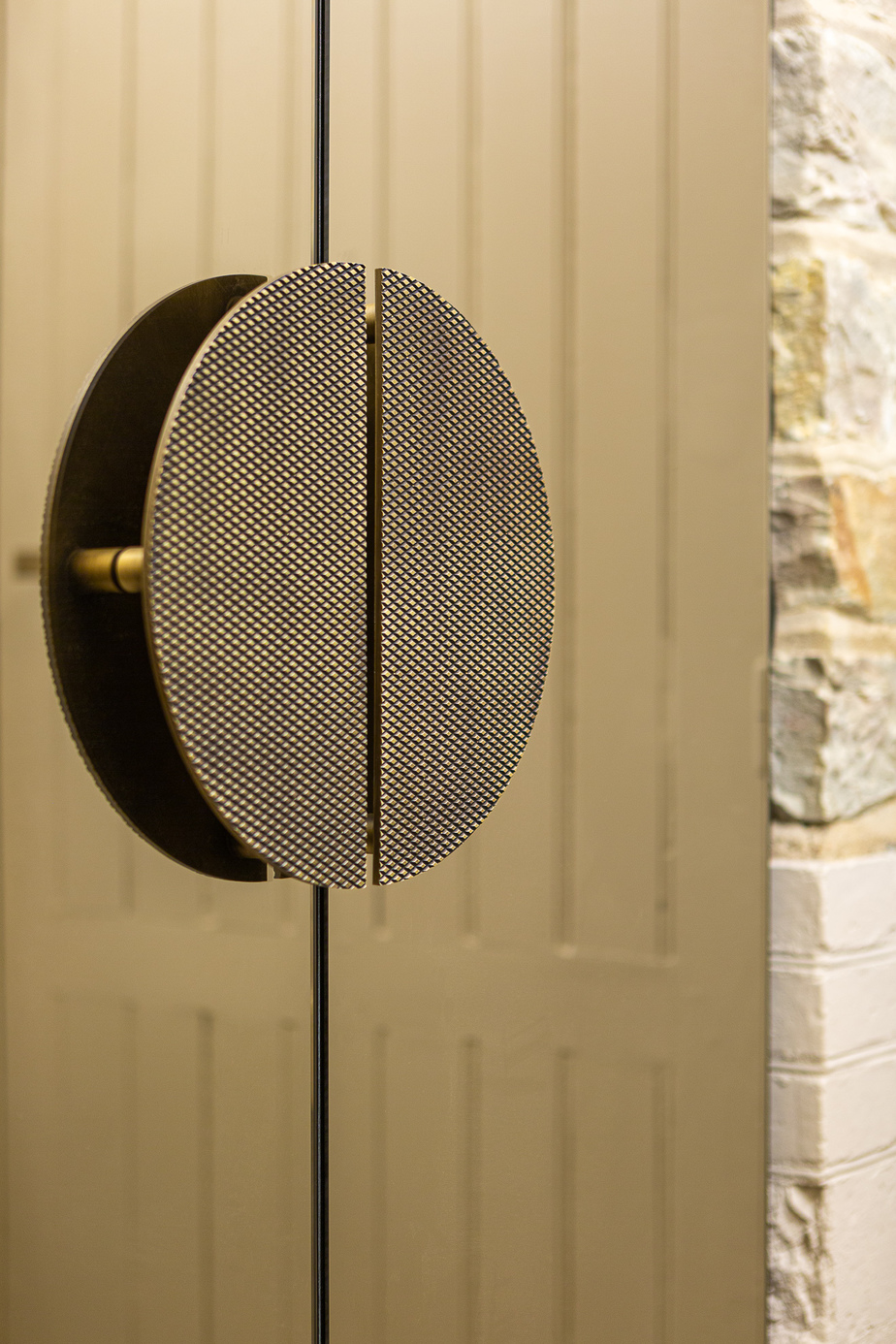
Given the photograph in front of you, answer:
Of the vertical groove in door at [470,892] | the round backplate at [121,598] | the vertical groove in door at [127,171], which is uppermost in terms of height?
the vertical groove in door at [127,171]

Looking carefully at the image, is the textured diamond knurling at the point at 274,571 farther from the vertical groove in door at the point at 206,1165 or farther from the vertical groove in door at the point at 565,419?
the vertical groove in door at the point at 565,419

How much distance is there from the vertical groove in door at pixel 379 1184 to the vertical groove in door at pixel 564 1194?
16cm

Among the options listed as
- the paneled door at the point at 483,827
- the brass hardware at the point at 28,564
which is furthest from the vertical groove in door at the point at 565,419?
the brass hardware at the point at 28,564

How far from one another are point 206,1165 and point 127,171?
0.34 metres

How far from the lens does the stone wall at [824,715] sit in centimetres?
90

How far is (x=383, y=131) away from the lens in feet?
1.81

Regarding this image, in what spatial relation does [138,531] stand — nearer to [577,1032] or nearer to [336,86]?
[336,86]

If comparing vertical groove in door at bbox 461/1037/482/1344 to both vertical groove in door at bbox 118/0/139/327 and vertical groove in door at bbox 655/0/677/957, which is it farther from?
vertical groove in door at bbox 118/0/139/327

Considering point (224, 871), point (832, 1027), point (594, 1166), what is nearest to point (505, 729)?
point (224, 871)

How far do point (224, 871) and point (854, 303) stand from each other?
28.6 inches

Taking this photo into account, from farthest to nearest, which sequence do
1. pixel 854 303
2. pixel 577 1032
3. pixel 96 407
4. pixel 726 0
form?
pixel 854 303, pixel 726 0, pixel 577 1032, pixel 96 407

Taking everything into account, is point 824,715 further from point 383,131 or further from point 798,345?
point 383,131

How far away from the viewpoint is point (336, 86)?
20.2 inches

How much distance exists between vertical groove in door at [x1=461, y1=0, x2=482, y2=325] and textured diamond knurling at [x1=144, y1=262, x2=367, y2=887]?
205 millimetres
